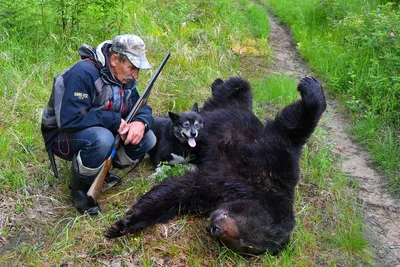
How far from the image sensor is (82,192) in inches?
174

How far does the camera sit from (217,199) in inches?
169

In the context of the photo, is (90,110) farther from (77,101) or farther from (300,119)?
(300,119)

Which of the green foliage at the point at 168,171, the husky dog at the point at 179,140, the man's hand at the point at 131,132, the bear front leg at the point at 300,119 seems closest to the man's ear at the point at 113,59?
the man's hand at the point at 131,132

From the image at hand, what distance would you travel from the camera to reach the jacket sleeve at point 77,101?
411 centimetres

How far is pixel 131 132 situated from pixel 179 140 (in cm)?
92

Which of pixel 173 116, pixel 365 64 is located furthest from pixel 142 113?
pixel 365 64

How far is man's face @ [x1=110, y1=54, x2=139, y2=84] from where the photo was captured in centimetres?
435

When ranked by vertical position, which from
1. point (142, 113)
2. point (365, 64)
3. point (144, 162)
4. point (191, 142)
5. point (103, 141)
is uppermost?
point (103, 141)

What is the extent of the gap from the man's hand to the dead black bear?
58 cm

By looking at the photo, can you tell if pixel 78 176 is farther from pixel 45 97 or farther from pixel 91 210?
pixel 45 97

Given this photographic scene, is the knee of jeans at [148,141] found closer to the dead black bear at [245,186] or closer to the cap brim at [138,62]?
the dead black bear at [245,186]

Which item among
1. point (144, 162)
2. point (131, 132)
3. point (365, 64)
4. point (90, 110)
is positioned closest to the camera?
point (90, 110)

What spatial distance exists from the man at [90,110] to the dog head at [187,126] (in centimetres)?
70

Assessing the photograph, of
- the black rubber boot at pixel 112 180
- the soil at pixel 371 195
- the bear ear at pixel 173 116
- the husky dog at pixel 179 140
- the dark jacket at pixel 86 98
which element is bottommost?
the soil at pixel 371 195
